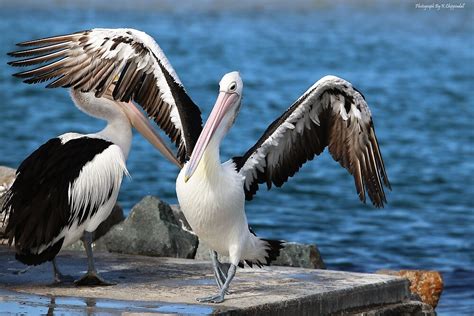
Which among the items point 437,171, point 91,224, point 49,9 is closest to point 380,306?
point 91,224

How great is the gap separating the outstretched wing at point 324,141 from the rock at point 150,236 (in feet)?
4.85

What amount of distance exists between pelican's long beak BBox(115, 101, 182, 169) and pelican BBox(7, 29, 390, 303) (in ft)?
1.22

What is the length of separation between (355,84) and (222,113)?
21928mm

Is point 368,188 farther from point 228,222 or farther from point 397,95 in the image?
point 397,95

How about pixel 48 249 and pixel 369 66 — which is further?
pixel 369 66

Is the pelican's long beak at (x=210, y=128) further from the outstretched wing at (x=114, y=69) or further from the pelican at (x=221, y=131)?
the outstretched wing at (x=114, y=69)

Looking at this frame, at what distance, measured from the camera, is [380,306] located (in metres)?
8.58

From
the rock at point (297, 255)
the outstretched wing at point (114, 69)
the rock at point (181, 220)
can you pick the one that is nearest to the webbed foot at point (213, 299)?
the outstretched wing at point (114, 69)

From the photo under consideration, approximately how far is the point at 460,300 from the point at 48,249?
524cm

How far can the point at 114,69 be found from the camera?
8938mm

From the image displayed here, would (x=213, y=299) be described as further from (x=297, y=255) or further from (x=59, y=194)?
(x=297, y=255)

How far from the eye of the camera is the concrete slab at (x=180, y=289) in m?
7.36

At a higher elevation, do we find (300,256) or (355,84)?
(355,84)

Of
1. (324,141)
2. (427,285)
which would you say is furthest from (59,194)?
(427,285)
